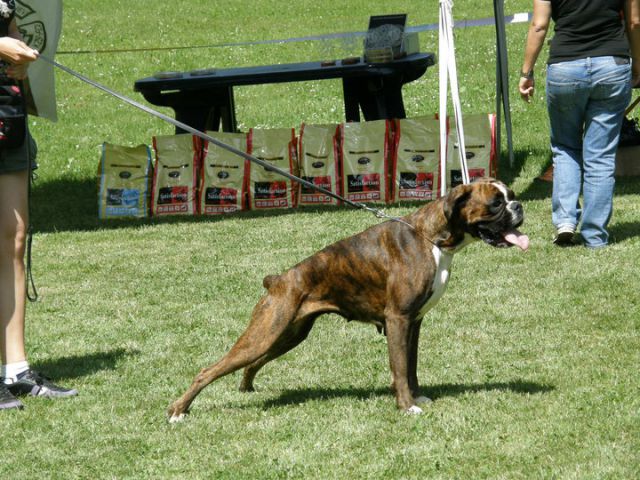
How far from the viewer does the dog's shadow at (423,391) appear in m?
4.97

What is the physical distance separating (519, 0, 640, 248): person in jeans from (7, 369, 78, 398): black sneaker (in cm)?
396

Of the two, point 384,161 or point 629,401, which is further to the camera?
point 384,161

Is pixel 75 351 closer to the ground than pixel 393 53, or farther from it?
closer to the ground

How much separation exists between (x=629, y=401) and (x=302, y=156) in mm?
5854

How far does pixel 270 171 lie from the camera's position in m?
9.99

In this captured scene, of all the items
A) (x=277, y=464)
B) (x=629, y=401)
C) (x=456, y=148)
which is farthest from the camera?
(x=456, y=148)

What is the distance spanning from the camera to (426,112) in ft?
48.8

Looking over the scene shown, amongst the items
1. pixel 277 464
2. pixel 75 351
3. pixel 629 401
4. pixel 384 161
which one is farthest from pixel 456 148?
pixel 277 464

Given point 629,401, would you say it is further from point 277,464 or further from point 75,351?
point 75,351

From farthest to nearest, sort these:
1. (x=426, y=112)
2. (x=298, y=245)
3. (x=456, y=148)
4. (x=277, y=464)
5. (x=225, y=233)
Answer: (x=426, y=112)
(x=456, y=148)
(x=225, y=233)
(x=298, y=245)
(x=277, y=464)

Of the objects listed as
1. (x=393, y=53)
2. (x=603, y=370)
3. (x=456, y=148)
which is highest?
(x=393, y=53)

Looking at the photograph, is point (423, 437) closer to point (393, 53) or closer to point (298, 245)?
point (298, 245)

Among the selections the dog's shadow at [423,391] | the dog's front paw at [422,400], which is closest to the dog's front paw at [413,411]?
the dog's front paw at [422,400]

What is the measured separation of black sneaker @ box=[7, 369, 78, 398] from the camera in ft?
17.2
